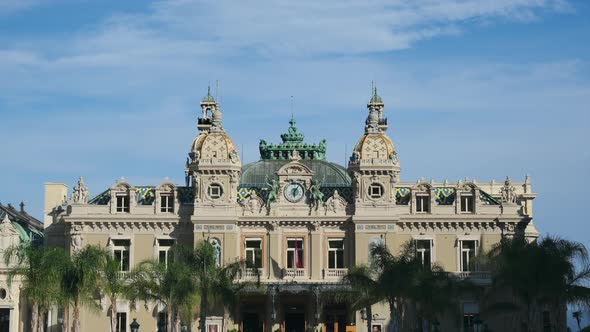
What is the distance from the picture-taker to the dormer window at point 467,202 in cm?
10094

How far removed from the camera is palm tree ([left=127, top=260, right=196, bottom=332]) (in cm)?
8575

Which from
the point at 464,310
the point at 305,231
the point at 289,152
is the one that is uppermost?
the point at 289,152

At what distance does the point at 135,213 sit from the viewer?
100m

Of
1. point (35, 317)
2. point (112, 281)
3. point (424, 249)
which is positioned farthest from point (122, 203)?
point (424, 249)

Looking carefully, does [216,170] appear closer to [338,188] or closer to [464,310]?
[338,188]

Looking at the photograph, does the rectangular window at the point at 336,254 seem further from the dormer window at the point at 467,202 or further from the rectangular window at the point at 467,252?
the dormer window at the point at 467,202

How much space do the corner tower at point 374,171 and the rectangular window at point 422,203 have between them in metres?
2.21

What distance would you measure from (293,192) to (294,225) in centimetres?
271

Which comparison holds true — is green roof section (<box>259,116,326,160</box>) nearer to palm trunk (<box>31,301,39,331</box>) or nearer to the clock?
the clock

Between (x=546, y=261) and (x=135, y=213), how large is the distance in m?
35.4

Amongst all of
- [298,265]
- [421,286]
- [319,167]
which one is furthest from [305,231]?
[421,286]

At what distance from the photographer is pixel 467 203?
10100cm

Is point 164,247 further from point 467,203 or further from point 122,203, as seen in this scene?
point 467,203

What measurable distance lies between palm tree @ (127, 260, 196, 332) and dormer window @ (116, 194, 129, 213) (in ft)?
31.1
